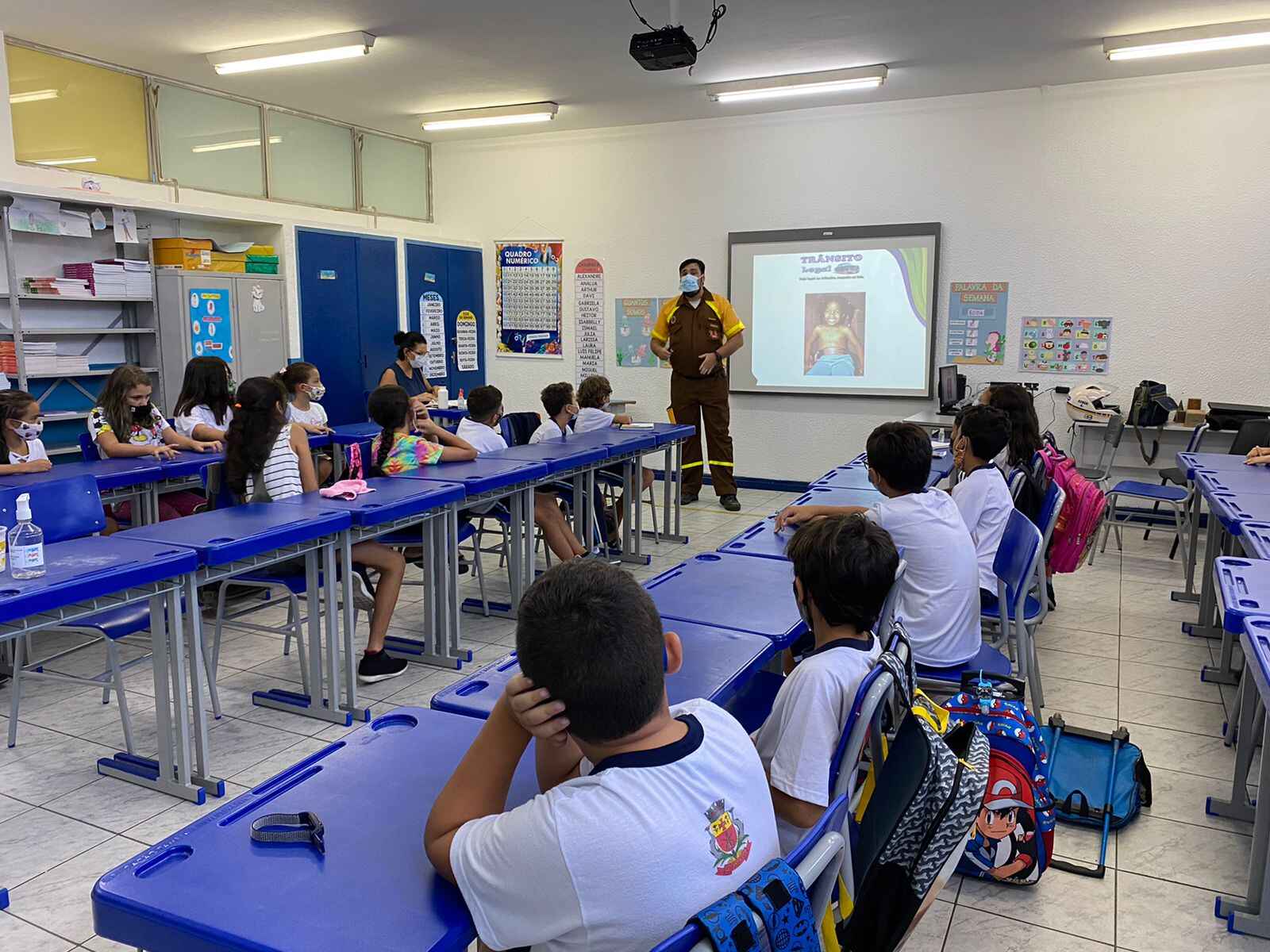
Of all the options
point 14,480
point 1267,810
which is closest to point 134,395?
point 14,480

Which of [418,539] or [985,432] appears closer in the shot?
[985,432]

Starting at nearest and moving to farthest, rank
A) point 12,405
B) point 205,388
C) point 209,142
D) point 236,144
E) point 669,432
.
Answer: point 12,405
point 205,388
point 669,432
point 209,142
point 236,144

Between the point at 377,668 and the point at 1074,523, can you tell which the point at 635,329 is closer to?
the point at 377,668

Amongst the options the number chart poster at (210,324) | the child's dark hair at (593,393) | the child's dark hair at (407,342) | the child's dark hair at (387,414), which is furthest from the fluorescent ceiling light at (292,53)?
the child's dark hair at (387,414)

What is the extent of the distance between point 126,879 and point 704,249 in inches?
296

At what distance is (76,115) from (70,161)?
Answer: 0.32m

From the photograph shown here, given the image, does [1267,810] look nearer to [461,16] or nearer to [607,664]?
[607,664]

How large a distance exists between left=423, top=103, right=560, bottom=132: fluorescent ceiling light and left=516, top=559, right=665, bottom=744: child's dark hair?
6.95 meters

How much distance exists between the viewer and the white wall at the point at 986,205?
6.52 m

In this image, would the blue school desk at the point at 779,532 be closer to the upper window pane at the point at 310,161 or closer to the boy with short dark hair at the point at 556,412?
the boy with short dark hair at the point at 556,412

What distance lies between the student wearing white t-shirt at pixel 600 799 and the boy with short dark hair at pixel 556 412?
14.0 ft

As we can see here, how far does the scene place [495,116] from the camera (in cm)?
768

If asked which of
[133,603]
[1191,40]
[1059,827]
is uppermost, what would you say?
[1191,40]

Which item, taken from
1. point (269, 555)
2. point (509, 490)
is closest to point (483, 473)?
point (509, 490)
